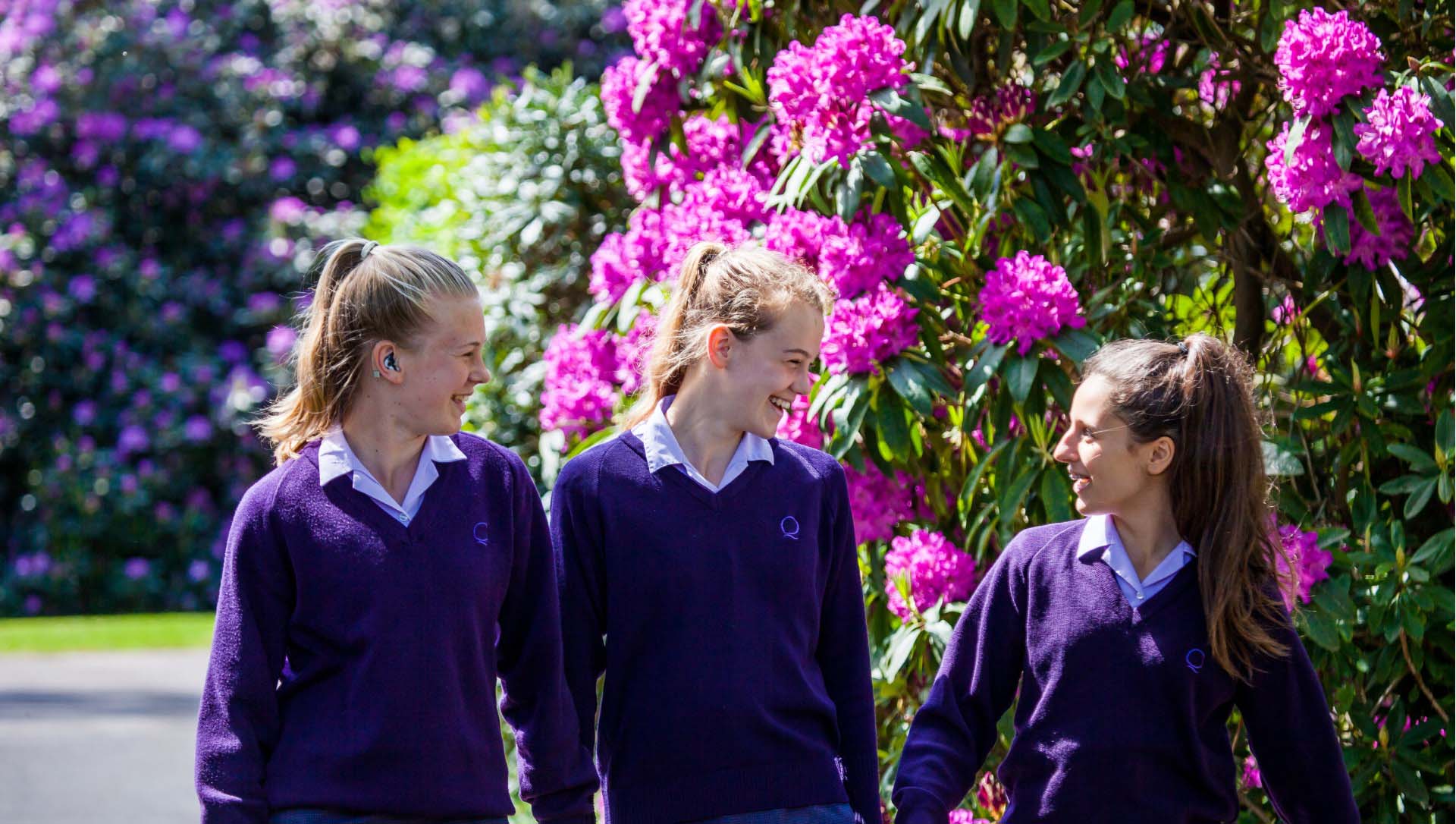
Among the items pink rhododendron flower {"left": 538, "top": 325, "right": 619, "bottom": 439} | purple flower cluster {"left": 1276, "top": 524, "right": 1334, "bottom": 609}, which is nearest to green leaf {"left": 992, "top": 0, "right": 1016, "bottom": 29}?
purple flower cluster {"left": 1276, "top": 524, "right": 1334, "bottom": 609}

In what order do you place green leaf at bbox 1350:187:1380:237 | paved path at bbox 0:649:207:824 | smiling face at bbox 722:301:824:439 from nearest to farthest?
smiling face at bbox 722:301:824:439, green leaf at bbox 1350:187:1380:237, paved path at bbox 0:649:207:824

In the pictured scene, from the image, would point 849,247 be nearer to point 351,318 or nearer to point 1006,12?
point 1006,12

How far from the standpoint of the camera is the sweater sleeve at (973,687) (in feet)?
7.68

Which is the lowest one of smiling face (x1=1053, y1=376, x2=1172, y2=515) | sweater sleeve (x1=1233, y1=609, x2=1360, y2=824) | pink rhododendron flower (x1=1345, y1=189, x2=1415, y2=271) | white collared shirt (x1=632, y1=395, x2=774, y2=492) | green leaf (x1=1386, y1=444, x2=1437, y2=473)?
sweater sleeve (x1=1233, y1=609, x2=1360, y2=824)

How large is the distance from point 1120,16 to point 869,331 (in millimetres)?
729

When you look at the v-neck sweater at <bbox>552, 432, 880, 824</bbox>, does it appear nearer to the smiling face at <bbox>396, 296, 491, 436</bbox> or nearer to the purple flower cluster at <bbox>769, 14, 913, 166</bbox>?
the smiling face at <bbox>396, 296, 491, 436</bbox>

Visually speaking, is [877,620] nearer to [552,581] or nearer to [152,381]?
[552,581]

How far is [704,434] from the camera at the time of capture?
2.49 meters

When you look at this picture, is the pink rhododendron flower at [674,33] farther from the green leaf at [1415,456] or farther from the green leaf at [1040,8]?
the green leaf at [1415,456]

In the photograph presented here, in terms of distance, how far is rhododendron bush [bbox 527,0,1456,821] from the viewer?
2.81 metres

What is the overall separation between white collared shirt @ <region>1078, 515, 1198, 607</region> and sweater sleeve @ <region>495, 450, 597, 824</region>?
0.77m

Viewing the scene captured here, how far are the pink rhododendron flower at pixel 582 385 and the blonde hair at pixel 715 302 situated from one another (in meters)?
1.07

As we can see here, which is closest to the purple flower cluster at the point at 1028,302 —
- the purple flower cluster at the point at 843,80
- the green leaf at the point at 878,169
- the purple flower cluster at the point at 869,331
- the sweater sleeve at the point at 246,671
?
the purple flower cluster at the point at 869,331

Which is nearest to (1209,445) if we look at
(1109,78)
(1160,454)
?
(1160,454)
